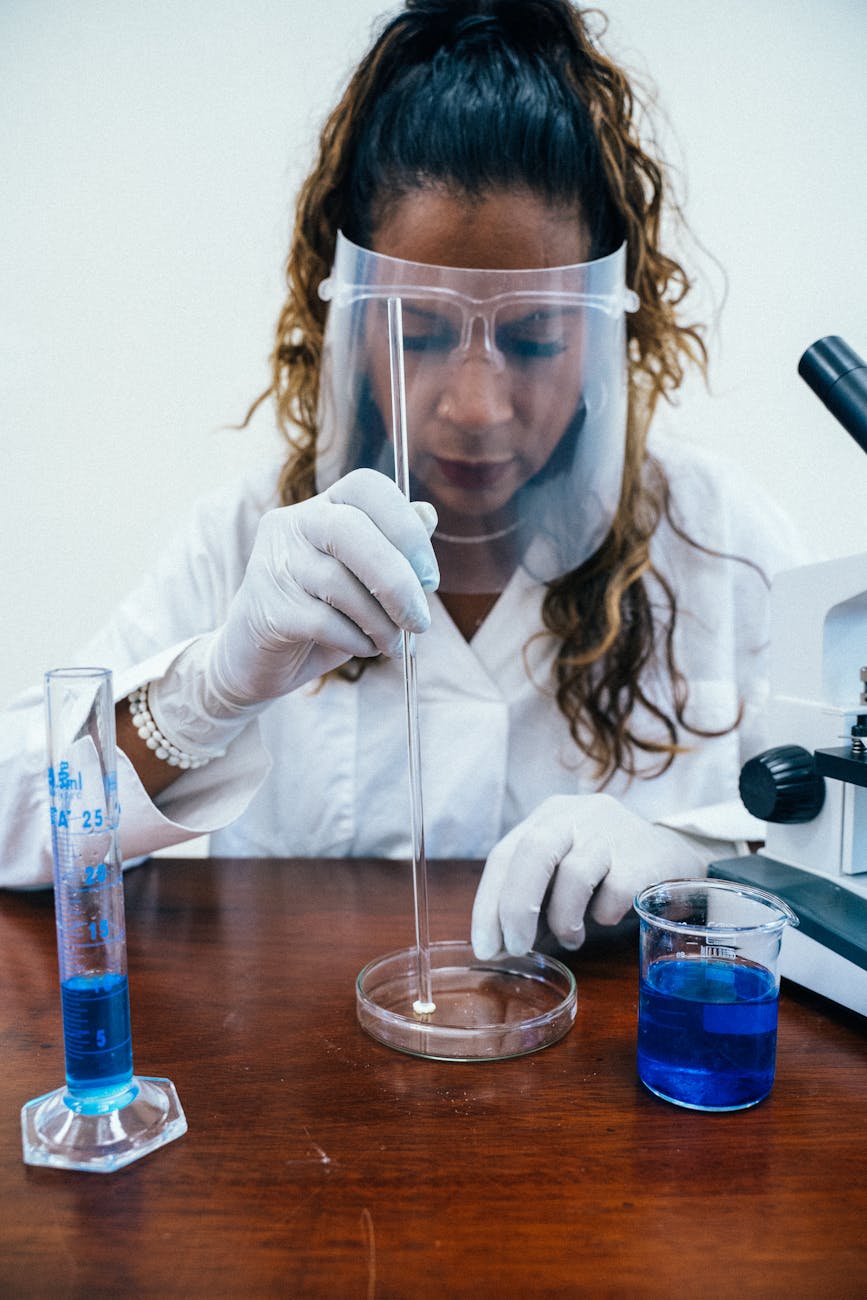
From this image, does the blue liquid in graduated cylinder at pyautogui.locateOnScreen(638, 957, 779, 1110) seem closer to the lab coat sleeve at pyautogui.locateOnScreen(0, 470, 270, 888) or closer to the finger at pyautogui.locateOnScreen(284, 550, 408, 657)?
the finger at pyautogui.locateOnScreen(284, 550, 408, 657)

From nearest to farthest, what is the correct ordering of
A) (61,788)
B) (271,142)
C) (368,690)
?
1. (61,788)
2. (368,690)
3. (271,142)

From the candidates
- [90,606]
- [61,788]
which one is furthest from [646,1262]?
[90,606]

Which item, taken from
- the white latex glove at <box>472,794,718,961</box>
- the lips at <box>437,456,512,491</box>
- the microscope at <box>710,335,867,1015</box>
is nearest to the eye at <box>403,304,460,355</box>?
the lips at <box>437,456,512,491</box>

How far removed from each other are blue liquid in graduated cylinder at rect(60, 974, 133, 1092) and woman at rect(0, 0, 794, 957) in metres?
0.38

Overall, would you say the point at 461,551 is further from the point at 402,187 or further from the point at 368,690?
the point at 402,187

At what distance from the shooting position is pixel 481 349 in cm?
122

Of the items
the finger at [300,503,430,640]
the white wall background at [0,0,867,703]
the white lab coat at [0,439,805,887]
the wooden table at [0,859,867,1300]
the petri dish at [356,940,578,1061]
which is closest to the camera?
the wooden table at [0,859,867,1300]

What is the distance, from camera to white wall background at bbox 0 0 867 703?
1.93 m

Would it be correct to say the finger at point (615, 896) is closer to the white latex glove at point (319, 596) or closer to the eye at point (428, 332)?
the white latex glove at point (319, 596)

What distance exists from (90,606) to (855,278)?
5.62 feet

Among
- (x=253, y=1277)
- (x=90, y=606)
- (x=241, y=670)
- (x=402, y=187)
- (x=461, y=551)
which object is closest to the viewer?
(x=253, y=1277)

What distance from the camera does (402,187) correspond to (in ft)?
4.19

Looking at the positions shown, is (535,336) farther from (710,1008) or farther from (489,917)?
(710,1008)

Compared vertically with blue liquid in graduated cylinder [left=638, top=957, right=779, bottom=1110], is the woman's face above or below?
above
